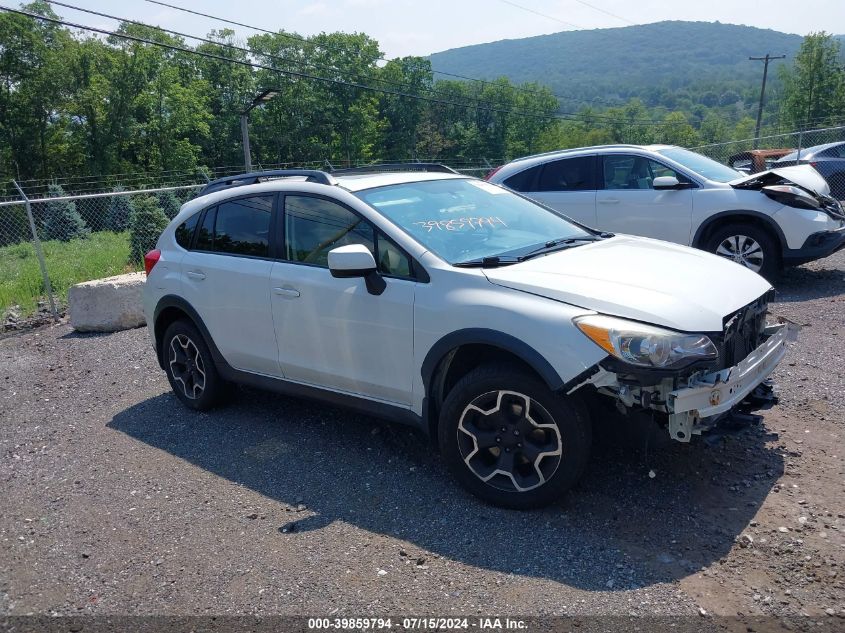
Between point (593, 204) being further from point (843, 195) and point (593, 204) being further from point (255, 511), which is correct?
point (843, 195)

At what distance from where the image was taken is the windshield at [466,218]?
423cm

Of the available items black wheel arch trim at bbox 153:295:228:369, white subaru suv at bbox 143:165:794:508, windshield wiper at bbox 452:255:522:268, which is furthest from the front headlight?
black wheel arch trim at bbox 153:295:228:369

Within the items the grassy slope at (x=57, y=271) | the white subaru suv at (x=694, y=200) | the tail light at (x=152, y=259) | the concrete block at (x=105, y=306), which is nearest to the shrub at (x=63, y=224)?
the grassy slope at (x=57, y=271)

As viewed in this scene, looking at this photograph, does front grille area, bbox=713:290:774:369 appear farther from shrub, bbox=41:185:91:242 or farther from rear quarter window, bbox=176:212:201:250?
shrub, bbox=41:185:91:242

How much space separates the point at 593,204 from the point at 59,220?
73.2 feet

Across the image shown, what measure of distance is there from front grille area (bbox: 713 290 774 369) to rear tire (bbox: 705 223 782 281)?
4.39 meters

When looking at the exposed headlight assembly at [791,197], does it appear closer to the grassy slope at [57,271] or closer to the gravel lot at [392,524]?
the gravel lot at [392,524]

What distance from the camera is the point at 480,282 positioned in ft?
12.5

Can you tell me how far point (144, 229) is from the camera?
1345 centimetres

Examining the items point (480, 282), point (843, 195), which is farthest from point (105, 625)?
point (843, 195)

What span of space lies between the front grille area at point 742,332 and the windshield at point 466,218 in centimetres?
123

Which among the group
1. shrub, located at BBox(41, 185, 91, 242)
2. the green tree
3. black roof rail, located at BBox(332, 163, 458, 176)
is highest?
the green tree

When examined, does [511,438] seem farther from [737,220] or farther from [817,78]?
[817,78]

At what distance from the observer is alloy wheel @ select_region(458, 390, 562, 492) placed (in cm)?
357
